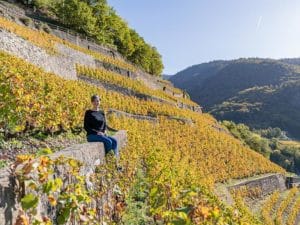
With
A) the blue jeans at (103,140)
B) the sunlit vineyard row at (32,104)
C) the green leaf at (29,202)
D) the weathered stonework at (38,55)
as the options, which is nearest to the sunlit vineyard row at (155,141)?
the sunlit vineyard row at (32,104)

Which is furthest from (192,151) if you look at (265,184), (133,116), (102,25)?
(102,25)

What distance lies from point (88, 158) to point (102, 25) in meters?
55.5

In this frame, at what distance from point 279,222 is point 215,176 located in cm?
728

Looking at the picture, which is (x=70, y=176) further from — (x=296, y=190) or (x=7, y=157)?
(x=296, y=190)

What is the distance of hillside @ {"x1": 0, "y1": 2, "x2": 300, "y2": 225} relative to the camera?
432cm

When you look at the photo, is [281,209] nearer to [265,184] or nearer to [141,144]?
[265,184]

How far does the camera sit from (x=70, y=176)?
5.72 meters

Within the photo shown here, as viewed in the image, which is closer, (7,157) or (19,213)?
(19,213)

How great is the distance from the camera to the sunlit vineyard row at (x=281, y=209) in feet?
106

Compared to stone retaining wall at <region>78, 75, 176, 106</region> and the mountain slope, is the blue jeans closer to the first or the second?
the mountain slope

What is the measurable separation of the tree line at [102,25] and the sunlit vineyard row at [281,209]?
2886cm

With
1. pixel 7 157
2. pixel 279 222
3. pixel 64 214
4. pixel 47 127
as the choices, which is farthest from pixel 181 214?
pixel 279 222

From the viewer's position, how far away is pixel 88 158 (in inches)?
316

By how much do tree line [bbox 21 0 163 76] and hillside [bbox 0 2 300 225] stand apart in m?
16.8
